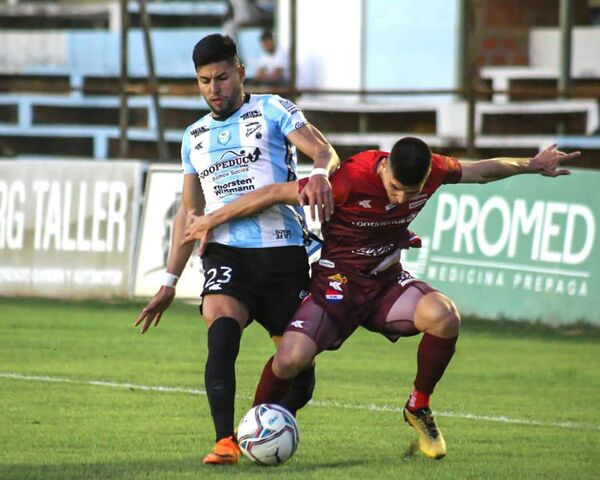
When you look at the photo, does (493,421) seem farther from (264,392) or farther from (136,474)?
(136,474)

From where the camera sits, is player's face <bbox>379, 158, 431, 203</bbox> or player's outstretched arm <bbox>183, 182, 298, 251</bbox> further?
player's outstretched arm <bbox>183, 182, 298, 251</bbox>

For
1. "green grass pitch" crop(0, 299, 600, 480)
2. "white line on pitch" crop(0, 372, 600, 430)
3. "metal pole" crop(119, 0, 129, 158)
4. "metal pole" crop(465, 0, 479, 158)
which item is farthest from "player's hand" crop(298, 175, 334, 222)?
"metal pole" crop(119, 0, 129, 158)

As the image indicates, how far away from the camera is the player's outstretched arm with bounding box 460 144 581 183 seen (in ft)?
27.4

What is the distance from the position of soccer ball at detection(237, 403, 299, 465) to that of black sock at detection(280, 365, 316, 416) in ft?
1.59

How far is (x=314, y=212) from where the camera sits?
7.53 meters

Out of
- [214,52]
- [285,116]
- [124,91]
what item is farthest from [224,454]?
[124,91]

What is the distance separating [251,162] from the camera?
8312 millimetres

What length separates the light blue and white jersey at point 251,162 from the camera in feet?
27.2

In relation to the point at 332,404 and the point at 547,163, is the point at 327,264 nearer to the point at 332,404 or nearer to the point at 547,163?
the point at 547,163

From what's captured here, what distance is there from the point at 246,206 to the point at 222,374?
0.84 metres

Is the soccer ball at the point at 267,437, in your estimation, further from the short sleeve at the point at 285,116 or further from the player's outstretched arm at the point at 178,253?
the short sleeve at the point at 285,116

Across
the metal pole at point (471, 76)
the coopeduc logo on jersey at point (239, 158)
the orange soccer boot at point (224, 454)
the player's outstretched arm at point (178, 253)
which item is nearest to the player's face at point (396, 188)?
the coopeduc logo on jersey at point (239, 158)

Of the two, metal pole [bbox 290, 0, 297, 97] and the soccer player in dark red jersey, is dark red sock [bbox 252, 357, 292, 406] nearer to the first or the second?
the soccer player in dark red jersey

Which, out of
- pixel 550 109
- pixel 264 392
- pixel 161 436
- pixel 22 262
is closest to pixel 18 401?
pixel 161 436
